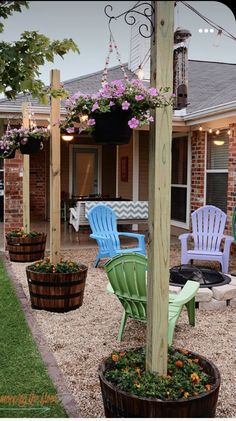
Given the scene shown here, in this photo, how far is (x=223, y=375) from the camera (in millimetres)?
3234

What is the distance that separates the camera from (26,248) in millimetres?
6883

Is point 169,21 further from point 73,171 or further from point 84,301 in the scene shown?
point 73,171

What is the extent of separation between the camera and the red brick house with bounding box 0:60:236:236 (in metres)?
8.01

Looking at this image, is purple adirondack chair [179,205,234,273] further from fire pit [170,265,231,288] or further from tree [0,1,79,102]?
tree [0,1,79,102]

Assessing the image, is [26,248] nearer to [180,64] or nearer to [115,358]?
[180,64]

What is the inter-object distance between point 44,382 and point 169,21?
91.9 inches

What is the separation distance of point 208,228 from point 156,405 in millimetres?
5000

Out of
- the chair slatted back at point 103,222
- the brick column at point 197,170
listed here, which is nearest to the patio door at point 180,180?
the brick column at point 197,170

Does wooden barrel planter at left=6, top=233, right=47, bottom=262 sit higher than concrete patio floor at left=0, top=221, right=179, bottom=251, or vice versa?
wooden barrel planter at left=6, top=233, right=47, bottom=262

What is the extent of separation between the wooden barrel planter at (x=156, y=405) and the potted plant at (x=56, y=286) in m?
2.30

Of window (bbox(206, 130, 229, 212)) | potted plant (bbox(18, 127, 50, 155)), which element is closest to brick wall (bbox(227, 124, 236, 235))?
window (bbox(206, 130, 229, 212))

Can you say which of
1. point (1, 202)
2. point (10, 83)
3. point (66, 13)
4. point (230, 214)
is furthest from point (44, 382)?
point (1, 202)

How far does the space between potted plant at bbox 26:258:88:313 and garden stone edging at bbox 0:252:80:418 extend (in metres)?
0.20

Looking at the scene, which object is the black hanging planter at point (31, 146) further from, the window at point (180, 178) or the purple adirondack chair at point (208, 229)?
the window at point (180, 178)
